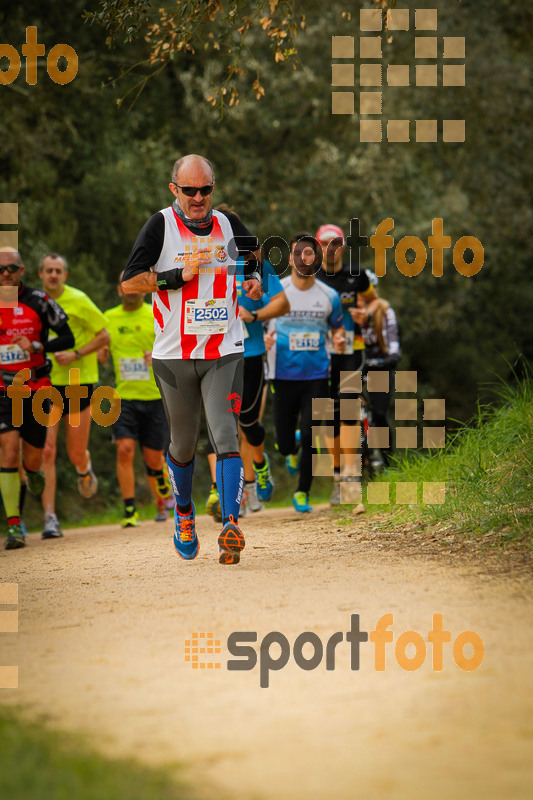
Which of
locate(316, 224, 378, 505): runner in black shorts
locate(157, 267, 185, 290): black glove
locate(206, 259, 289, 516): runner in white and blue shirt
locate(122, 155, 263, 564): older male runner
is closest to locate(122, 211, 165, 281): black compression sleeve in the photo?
locate(122, 155, 263, 564): older male runner

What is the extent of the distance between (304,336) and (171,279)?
322 cm

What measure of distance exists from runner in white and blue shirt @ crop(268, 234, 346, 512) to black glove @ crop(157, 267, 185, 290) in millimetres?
3158

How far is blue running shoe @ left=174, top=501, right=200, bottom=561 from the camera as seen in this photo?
22.2 ft

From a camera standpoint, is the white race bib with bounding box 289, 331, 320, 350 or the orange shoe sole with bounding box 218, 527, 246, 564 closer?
the orange shoe sole with bounding box 218, 527, 246, 564

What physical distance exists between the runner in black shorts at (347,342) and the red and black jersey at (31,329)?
7.69ft

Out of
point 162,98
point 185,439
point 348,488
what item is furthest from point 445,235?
point 185,439

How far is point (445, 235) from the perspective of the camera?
2292cm

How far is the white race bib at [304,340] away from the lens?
30.7 feet

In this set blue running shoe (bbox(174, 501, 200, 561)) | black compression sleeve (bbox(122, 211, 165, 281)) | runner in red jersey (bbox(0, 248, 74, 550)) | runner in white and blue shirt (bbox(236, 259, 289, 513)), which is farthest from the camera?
runner in red jersey (bbox(0, 248, 74, 550))

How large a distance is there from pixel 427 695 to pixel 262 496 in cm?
670

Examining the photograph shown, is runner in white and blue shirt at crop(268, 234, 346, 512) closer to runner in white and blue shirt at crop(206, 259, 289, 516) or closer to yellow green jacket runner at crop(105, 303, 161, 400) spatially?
runner in white and blue shirt at crop(206, 259, 289, 516)

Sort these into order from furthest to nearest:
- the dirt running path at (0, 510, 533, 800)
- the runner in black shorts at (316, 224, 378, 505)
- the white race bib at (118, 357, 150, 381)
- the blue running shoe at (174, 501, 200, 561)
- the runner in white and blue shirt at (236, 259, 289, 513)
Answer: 1. the white race bib at (118, 357, 150, 381)
2. the runner in black shorts at (316, 224, 378, 505)
3. the runner in white and blue shirt at (236, 259, 289, 513)
4. the blue running shoe at (174, 501, 200, 561)
5. the dirt running path at (0, 510, 533, 800)

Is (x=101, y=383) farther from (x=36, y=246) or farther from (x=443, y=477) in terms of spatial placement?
(x=443, y=477)

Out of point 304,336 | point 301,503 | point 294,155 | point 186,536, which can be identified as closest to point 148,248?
point 186,536
